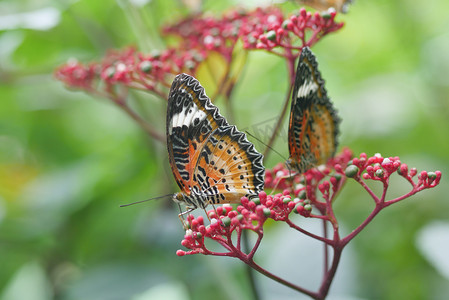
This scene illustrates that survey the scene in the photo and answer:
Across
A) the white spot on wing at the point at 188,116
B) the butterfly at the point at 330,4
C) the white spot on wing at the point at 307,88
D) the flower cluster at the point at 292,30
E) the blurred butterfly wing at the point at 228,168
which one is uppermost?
the butterfly at the point at 330,4

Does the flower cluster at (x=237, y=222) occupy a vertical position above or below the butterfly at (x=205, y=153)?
below

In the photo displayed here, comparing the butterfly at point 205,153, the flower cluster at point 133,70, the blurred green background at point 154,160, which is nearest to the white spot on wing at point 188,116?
the butterfly at point 205,153

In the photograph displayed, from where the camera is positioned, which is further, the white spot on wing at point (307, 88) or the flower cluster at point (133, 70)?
the flower cluster at point (133, 70)

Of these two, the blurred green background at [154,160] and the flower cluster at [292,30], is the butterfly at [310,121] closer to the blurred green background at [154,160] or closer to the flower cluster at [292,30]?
the flower cluster at [292,30]

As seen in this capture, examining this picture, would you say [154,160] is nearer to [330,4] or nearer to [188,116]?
[188,116]

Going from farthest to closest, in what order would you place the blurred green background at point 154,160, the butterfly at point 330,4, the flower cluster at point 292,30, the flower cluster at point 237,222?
the blurred green background at point 154,160 < the butterfly at point 330,4 < the flower cluster at point 292,30 < the flower cluster at point 237,222

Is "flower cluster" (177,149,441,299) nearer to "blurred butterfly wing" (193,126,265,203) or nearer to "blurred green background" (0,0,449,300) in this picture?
"blurred butterfly wing" (193,126,265,203)

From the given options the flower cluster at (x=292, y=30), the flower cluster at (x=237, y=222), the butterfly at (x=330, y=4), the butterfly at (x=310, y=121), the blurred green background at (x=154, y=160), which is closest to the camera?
the flower cluster at (x=237, y=222)

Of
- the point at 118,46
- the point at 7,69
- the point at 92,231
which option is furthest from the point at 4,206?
the point at 118,46
